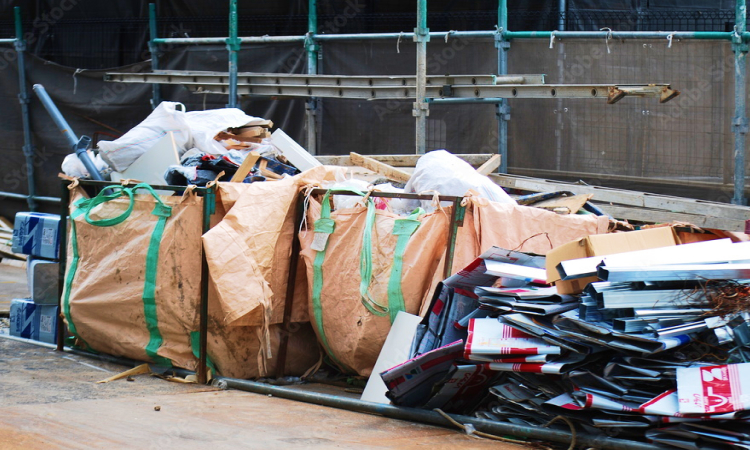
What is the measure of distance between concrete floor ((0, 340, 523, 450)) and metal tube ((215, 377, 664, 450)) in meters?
0.05

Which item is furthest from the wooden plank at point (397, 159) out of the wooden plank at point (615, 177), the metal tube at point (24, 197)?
the metal tube at point (24, 197)

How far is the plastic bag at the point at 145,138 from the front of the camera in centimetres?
622

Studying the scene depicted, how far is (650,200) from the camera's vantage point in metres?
6.03

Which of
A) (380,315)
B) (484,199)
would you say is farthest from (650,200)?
(380,315)

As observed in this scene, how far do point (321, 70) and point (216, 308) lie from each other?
4482 mm

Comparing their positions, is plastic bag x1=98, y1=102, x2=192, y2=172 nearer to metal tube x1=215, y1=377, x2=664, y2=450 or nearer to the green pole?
metal tube x1=215, y1=377, x2=664, y2=450

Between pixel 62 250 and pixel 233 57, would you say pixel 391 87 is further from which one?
pixel 62 250

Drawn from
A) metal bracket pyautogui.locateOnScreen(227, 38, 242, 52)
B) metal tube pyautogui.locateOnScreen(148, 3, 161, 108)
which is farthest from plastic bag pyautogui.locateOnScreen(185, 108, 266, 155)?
metal tube pyautogui.locateOnScreen(148, 3, 161, 108)

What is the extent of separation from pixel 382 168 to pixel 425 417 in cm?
301

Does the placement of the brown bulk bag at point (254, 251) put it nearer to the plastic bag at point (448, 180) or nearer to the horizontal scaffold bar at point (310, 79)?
the plastic bag at point (448, 180)

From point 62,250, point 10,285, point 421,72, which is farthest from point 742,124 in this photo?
point 10,285

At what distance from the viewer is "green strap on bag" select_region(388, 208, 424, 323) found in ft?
15.0

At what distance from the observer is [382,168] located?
21.1ft

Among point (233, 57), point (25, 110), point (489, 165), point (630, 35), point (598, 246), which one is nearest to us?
point (598, 246)
